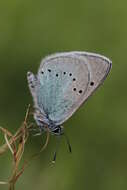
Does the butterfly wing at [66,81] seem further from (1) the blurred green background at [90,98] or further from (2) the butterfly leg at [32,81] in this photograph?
(1) the blurred green background at [90,98]

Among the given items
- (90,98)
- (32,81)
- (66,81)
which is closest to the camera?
(32,81)

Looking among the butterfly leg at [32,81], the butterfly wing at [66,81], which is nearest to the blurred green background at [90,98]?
the butterfly wing at [66,81]

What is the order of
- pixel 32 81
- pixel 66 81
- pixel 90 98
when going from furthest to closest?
pixel 90 98
pixel 66 81
pixel 32 81

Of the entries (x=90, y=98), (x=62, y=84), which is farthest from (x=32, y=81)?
(x=90, y=98)

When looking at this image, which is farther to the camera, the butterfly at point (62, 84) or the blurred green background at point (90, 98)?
the blurred green background at point (90, 98)

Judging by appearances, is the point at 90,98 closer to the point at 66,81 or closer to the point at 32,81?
the point at 66,81

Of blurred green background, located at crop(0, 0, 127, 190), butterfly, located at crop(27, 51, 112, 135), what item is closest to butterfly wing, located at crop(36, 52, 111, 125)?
butterfly, located at crop(27, 51, 112, 135)

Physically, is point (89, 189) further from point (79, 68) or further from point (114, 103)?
point (79, 68)
